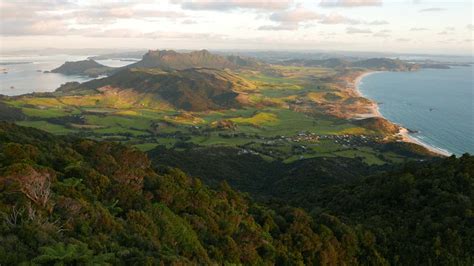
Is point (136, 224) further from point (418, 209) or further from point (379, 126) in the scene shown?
point (379, 126)

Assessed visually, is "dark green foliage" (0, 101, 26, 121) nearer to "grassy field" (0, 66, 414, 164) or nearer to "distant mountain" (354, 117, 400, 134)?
"grassy field" (0, 66, 414, 164)

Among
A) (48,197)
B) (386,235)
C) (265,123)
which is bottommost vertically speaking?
(265,123)

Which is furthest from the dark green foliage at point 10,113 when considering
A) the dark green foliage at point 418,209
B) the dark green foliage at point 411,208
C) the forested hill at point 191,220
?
the dark green foliage at point 418,209

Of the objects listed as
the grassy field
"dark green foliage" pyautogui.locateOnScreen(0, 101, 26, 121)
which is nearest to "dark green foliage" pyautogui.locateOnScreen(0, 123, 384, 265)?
the grassy field

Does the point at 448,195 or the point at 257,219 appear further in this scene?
the point at 448,195

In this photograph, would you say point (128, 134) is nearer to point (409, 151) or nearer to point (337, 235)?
point (409, 151)

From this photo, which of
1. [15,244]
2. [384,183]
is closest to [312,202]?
[384,183]
